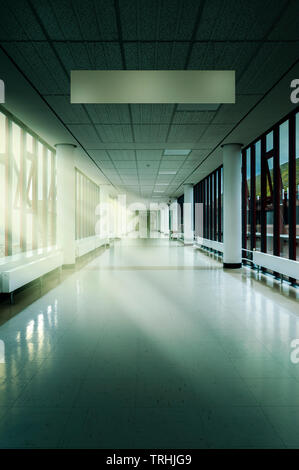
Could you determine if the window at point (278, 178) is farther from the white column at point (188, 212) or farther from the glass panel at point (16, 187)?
the white column at point (188, 212)

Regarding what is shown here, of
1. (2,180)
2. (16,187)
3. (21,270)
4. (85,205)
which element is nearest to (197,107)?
(2,180)

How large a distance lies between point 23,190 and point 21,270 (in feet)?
9.01

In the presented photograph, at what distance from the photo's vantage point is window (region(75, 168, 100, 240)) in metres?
14.9

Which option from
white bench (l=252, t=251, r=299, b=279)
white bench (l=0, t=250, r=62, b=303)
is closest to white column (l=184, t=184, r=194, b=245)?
white bench (l=252, t=251, r=299, b=279)

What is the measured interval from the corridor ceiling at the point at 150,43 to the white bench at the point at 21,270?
346 centimetres

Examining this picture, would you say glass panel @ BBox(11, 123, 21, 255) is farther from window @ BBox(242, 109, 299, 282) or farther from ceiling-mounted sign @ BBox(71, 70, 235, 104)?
window @ BBox(242, 109, 299, 282)

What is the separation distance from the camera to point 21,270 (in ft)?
20.0

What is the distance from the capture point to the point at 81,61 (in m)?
4.68

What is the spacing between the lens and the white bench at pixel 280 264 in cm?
636

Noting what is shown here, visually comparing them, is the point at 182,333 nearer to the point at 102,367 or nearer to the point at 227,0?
the point at 102,367

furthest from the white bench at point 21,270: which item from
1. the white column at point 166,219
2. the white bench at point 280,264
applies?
the white column at point 166,219

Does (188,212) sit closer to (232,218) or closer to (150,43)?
(232,218)

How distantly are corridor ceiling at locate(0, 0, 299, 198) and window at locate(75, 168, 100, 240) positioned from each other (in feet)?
26.6
